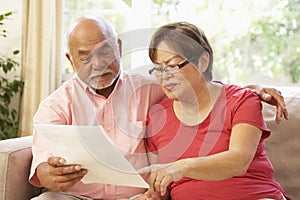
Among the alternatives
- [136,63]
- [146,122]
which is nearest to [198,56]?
[146,122]

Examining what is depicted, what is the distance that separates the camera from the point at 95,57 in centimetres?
181

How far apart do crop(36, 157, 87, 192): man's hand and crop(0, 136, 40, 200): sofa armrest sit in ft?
0.55

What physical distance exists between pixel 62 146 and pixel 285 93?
1.09m

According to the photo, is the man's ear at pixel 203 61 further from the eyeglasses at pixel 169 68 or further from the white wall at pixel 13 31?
the white wall at pixel 13 31

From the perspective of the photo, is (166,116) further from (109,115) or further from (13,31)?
(13,31)

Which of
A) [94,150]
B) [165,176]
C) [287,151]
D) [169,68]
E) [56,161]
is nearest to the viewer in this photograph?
[165,176]

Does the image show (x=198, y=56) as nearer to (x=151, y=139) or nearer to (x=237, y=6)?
(x=151, y=139)

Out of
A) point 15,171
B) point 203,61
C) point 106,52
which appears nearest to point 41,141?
point 15,171

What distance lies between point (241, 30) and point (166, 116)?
4.25 feet

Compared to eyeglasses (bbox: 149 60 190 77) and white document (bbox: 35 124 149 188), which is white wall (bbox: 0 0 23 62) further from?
white document (bbox: 35 124 149 188)

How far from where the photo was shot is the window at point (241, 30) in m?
2.85

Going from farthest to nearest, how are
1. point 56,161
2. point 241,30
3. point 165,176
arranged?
point 241,30
point 56,161
point 165,176

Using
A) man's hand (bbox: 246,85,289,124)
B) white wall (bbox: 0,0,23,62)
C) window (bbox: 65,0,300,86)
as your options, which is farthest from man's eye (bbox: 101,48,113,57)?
white wall (bbox: 0,0,23,62)

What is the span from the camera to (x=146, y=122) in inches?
72.9
